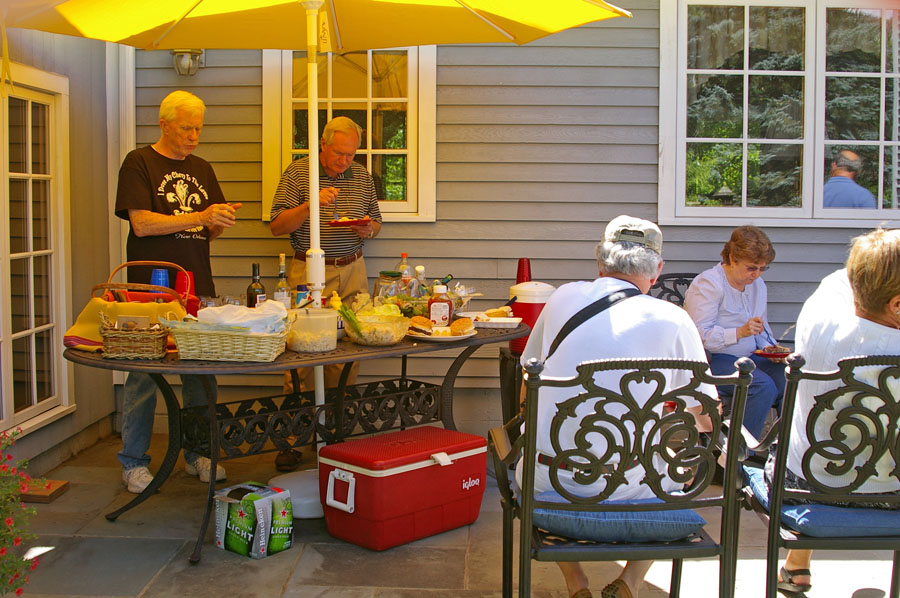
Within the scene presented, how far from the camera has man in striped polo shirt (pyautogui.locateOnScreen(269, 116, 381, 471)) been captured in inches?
178

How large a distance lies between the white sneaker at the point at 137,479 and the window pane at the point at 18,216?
1.18 m

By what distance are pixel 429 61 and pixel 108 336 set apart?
2.68 m

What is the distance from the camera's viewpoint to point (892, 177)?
17.3ft

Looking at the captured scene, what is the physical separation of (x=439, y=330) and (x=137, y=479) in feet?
5.23

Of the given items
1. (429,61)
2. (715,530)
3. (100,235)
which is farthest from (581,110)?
(100,235)

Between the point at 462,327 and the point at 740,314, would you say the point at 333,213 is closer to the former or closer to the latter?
the point at 462,327

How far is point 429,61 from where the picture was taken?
16.8 feet

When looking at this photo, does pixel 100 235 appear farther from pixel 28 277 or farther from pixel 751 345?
pixel 751 345

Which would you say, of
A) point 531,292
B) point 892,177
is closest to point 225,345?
point 531,292

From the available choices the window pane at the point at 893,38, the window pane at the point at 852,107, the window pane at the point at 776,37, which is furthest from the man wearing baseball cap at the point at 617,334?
the window pane at the point at 893,38

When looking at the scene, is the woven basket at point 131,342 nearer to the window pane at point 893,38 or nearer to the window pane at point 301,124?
the window pane at point 301,124

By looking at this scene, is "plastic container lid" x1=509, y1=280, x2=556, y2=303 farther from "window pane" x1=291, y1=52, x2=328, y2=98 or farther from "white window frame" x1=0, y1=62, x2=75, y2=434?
"white window frame" x1=0, y1=62, x2=75, y2=434

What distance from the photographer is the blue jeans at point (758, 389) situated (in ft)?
14.4

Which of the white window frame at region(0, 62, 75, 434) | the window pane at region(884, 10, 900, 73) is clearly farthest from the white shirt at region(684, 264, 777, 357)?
the white window frame at region(0, 62, 75, 434)
